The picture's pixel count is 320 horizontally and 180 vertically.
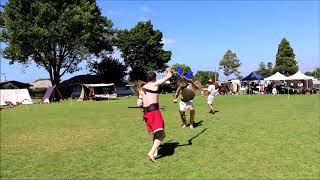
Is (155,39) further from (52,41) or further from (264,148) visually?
(264,148)

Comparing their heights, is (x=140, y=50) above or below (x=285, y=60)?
above

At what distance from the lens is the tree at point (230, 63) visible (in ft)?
337

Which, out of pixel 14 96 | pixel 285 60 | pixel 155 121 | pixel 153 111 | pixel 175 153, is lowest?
pixel 175 153

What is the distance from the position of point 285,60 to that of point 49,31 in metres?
51.2

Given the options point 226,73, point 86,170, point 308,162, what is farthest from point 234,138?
point 226,73

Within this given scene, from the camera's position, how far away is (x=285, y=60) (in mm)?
84188

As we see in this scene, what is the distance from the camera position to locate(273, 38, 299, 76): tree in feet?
274

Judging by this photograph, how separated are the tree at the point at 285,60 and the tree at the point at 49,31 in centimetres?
4219

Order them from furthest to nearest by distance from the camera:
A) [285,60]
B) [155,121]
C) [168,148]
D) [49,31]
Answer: [285,60] → [49,31] → [168,148] → [155,121]

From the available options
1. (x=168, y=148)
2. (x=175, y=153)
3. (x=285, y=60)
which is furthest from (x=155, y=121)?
(x=285, y=60)

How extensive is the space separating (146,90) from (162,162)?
160cm

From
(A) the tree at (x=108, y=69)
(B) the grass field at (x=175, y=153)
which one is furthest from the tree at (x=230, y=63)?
(B) the grass field at (x=175, y=153)

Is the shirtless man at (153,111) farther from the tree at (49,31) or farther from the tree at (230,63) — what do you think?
the tree at (230,63)

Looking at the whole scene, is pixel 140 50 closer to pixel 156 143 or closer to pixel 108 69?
pixel 108 69
